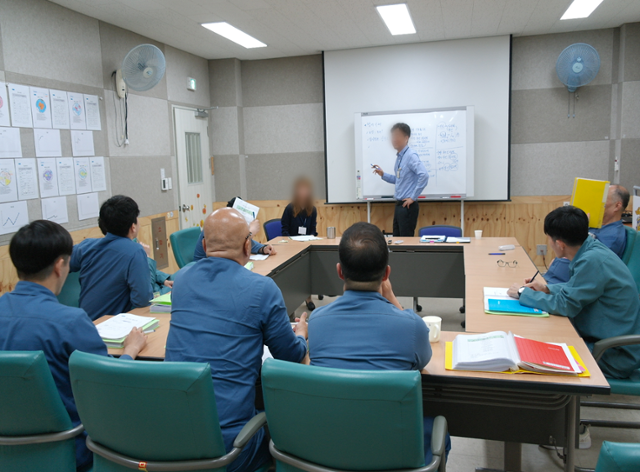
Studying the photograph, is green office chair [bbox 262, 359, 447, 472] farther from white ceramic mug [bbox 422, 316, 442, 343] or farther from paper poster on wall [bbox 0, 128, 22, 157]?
Result: paper poster on wall [bbox 0, 128, 22, 157]

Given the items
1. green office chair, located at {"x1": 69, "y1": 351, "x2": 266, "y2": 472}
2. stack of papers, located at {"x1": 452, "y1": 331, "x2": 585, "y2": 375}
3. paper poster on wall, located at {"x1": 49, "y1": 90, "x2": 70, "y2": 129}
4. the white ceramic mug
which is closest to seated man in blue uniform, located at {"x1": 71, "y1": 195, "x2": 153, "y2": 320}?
green office chair, located at {"x1": 69, "y1": 351, "x2": 266, "y2": 472}

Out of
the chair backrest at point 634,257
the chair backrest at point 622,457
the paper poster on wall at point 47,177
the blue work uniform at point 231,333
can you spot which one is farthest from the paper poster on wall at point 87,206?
the chair backrest at point 622,457

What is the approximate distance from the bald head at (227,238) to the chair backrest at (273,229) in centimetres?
344

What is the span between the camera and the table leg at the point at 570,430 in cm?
184

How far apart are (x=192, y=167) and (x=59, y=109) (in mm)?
2291

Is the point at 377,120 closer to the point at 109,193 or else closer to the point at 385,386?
the point at 109,193

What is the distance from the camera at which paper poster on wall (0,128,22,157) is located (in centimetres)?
383

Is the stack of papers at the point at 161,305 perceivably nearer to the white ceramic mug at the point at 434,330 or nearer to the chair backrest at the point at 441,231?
the white ceramic mug at the point at 434,330

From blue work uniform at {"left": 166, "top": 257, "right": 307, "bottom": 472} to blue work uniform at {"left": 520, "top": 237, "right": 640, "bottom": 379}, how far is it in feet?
4.46

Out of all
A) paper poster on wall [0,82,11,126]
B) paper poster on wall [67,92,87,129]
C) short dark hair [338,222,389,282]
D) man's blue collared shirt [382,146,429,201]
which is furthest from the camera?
man's blue collared shirt [382,146,429,201]

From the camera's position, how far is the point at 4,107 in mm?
3846

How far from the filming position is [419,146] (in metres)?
6.22

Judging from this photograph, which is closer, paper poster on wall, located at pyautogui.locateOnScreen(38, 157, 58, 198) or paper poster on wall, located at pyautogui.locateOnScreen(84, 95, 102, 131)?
paper poster on wall, located at pyautogui.locateOnScreen(38, 157, 58, 198)

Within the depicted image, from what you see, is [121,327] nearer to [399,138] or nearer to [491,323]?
[491,323]
